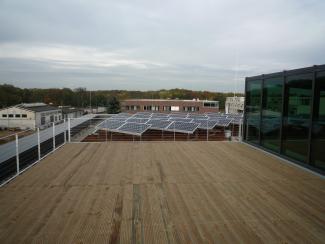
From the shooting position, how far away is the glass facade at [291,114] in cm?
518

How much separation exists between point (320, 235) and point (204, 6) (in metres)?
8.91

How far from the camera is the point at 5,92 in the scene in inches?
1465

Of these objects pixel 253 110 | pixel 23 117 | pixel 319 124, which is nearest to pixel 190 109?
pixel 23 117

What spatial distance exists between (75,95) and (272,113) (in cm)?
5231

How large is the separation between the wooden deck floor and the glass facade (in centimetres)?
52

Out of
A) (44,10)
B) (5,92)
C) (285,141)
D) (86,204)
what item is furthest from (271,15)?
(5,92)

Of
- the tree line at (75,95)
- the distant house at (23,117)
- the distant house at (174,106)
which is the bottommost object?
the distant house at (23,117)

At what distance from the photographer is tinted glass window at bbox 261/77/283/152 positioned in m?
6.68

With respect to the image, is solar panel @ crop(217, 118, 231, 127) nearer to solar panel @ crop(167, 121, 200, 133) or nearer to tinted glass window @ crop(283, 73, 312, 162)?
solar panel @ crop(167, 121, 200, 133)

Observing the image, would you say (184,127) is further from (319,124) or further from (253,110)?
(319,124)

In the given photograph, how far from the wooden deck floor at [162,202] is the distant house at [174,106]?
31362 mm

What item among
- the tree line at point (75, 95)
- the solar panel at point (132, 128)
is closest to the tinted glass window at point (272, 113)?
the solar panel at point (132, 128)

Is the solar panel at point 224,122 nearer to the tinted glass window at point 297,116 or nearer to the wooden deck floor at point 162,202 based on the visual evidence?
the tinted glass window at point 297,116

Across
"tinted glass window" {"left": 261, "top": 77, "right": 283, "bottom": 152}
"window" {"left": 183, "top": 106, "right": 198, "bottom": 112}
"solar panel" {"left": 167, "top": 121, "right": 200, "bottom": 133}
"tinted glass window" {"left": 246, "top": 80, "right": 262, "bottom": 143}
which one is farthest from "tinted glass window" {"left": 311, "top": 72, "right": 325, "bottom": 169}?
"window" {"left": 183, "top": 106, "right": 198, "bottom": 112}
